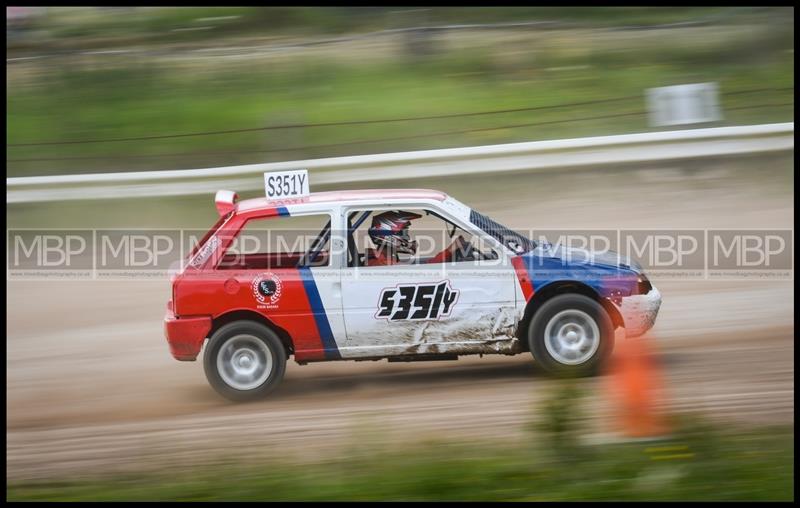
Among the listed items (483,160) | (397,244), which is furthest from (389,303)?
(483,160)

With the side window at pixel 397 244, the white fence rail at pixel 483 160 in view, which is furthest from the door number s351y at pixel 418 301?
the white fence rail at pixel 483 160

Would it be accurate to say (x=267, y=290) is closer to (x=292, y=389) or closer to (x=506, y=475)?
(x=292, y=389)

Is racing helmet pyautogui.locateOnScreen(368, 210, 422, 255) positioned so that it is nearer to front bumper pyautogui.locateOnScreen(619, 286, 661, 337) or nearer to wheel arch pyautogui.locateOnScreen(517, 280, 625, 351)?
wheel arch pyautogui.locateOnScreen(517, 280, 625, 351)

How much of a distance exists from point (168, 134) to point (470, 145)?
4516mm

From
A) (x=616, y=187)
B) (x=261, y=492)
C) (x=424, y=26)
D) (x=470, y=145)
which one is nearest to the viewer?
(x=261, y=492)

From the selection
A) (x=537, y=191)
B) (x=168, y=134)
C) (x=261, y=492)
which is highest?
(x=168, y=134)

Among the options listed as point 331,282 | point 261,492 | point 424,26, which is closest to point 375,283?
point 331,282

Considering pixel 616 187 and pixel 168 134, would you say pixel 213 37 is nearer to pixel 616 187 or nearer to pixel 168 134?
pixel 168 134

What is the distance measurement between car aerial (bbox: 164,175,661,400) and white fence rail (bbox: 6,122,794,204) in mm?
4288

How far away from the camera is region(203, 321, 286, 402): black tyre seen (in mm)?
7520

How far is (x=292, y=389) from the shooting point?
805cm

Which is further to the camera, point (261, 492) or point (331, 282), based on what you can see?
point (331, 282)

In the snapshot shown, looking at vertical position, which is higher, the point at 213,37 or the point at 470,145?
the point at 213,37

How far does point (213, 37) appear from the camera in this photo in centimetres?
1578
